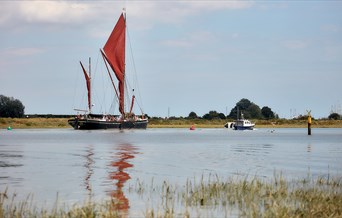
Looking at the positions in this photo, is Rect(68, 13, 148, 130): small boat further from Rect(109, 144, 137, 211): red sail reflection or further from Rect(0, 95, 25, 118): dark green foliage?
Rect(109, 144, 137, 211): red sail reflection

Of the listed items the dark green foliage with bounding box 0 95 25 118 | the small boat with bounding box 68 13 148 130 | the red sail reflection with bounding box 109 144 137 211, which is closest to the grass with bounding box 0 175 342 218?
the red sail reflection with bounding box 109 144 137 211

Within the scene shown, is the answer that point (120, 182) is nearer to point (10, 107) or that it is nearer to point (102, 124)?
point (102, 124)

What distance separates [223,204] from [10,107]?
16979cm

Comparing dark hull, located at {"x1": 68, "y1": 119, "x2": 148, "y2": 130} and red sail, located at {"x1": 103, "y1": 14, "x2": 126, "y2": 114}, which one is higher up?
red sail, located at {"x1": 103, "y1": 14, "x2": 126, "y2": 114}

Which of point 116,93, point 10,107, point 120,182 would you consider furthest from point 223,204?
point 10,107

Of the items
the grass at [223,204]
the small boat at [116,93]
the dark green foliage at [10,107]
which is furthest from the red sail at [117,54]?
the grass at [223,204]

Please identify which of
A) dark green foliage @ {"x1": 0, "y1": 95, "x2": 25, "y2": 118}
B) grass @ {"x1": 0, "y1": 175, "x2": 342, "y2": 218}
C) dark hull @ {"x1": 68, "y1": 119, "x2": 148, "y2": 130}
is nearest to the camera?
grass @ {"x1": 0, "y1": 175, "x2": 342, "y2": 218}

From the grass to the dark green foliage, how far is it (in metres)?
164

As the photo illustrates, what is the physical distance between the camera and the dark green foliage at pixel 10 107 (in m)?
182

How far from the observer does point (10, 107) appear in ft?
598

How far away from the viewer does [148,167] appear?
36906 millimetres

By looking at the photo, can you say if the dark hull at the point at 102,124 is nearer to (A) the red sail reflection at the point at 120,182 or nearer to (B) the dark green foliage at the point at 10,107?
(B) the dark green foliage at the point at 10,107

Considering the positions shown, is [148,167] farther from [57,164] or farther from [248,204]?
[248,204]

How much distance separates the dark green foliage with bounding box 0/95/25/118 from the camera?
182125 mm
